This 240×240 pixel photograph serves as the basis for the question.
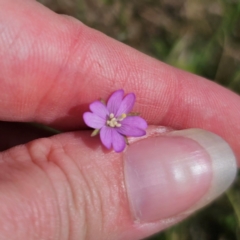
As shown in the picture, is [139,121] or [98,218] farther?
[139,121]

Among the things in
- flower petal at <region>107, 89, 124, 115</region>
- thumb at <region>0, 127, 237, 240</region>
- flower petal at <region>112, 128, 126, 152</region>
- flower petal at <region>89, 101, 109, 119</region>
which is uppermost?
flower petal at <region>107, 89, 124, 115</region>

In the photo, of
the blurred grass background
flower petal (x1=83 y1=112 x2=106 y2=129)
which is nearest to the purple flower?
flower petal (x1=83 y1=112 x2=106 y2=129)

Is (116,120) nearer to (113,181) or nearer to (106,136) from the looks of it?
(106,136)

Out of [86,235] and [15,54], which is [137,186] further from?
[15,54]

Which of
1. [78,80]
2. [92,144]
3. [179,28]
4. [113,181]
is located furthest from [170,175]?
[179,28]

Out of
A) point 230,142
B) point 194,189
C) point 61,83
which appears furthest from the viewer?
point 230,142

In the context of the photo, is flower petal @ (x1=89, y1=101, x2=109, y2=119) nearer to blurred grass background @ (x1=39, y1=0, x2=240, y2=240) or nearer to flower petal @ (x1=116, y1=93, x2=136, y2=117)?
flower petal @ (x1=116, y1=93, x2=136, y2=117)

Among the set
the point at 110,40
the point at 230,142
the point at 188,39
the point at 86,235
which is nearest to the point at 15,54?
the point at 110,40
